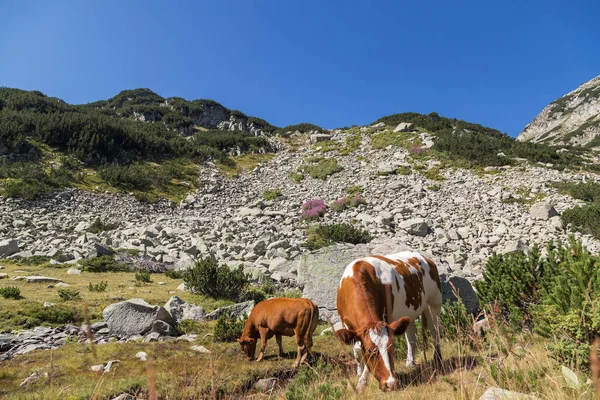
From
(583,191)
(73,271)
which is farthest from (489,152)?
(73,271)

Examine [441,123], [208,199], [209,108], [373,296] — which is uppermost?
[209,108]

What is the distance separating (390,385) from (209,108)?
70526 mm

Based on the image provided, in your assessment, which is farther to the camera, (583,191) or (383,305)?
(583,191)

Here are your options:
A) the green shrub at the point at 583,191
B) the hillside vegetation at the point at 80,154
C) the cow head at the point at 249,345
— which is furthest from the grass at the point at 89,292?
the green shrub at the point at 583,191

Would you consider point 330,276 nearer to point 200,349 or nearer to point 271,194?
point 200,349

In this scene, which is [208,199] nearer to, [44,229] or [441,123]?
[44,229]

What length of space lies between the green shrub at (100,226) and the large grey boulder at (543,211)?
2085 cm

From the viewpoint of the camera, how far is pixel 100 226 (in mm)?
17062

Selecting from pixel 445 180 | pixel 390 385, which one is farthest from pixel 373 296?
pixel 445 180

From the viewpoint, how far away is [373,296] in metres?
4.20

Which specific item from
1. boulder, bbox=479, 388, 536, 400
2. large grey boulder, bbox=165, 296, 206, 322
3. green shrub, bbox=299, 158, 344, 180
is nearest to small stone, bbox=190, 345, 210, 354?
large grey boulder, bbox=165, 296, 206, 322

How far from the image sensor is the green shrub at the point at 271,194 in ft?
82.3

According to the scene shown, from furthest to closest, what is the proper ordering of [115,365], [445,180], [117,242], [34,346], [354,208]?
[445,180] < [354,208] < [117,242] < [34,346] < [115,365]

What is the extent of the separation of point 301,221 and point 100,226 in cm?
1063
